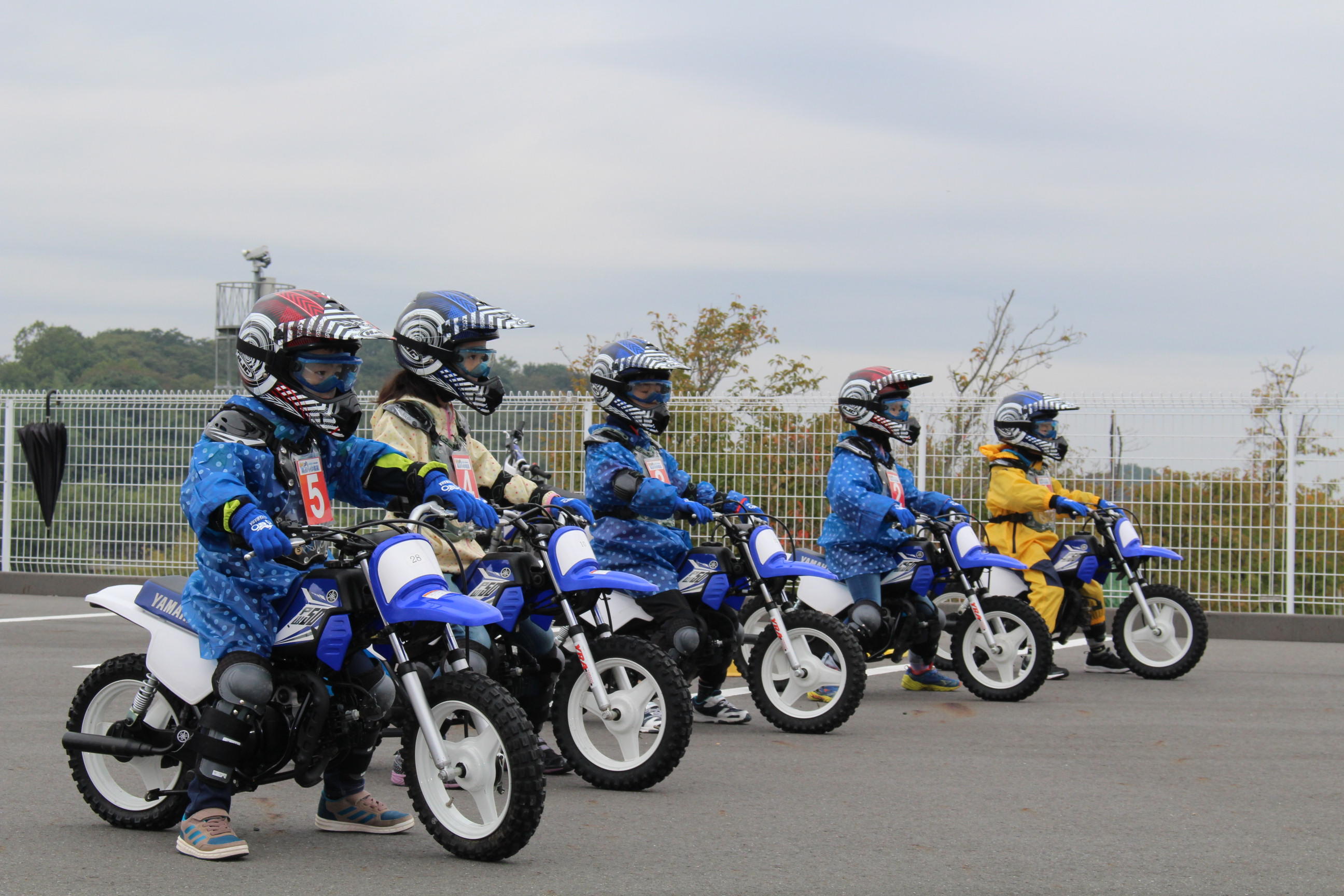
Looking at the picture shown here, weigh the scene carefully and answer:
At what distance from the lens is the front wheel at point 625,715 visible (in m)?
6.18

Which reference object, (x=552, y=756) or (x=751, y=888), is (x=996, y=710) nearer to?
(x=552, y=756)

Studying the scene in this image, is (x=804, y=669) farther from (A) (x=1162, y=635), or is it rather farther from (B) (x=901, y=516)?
(A) (x=1162, y=635)

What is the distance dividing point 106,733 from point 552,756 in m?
1.95

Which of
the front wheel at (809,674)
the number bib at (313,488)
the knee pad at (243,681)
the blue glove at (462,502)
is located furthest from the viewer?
the front wheel at (809,674)

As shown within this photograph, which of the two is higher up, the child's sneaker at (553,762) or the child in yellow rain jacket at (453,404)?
the child in yellow rain jacket at (453,404)

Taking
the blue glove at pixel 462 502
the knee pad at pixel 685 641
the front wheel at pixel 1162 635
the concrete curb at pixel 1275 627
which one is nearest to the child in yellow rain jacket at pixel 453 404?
the knee pad at pixel 685 641

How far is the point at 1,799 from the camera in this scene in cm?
597

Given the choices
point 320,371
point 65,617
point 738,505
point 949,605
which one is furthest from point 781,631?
point 65,617

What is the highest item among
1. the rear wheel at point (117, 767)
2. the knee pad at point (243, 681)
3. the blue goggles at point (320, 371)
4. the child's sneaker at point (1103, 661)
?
the blue goggles at point (320, 371)

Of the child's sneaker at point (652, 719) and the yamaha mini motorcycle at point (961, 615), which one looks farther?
the yamaha mini motorcycle at point (961, 615)

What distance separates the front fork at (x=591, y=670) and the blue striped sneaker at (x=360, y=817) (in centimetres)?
100

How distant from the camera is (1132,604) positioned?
10914mm

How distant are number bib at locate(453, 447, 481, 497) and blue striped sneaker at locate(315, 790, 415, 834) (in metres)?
1.62

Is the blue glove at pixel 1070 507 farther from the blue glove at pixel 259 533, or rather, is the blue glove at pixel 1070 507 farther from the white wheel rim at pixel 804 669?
the blue glove at pixel 259 533
